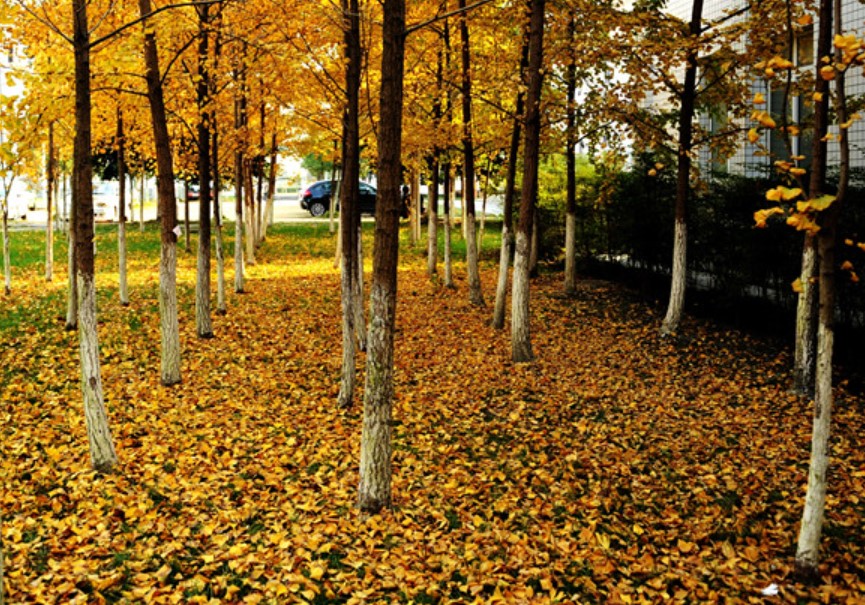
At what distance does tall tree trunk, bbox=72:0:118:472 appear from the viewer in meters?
6.70

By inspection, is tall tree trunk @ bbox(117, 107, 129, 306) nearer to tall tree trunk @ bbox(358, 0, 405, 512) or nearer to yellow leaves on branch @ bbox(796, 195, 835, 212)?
tall tree trunk @ bbox(358, 0, 405, 512)

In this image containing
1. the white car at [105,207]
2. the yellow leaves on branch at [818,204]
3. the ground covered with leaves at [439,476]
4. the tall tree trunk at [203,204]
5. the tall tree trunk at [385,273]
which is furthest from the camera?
the white car at [105,207]

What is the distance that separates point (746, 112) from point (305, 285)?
1071cm

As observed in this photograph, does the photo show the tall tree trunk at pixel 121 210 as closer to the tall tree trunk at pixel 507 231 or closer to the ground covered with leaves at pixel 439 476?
the ground covered with leaves at pixel 439 476

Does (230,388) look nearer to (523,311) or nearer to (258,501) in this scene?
(258,501)

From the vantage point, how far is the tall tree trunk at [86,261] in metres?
6.70

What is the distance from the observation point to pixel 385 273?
624cm

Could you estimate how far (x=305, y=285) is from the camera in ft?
59.6

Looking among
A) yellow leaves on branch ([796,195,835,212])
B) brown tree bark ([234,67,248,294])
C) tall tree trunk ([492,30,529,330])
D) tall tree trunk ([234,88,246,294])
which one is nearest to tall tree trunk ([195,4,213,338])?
brown tree bark ([234,67,248,294])

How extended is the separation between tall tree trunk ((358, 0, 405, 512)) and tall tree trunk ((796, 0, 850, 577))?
322cm

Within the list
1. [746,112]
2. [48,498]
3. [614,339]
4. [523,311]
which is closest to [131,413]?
[48,498]

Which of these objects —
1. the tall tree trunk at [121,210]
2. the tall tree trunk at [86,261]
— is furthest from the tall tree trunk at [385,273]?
the tall tree trunk at [121,210]

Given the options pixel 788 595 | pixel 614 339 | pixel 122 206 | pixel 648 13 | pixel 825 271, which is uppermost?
pixel 648 13

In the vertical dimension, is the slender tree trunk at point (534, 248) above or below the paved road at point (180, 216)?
below
